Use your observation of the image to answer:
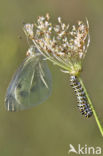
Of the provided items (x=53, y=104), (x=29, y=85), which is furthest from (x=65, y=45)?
(x=53, y=104)

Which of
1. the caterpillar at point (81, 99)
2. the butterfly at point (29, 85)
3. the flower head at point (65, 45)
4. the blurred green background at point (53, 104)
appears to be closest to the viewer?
the flower head at point (65, 45)

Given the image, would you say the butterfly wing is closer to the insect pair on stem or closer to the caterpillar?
the insect pair on stem

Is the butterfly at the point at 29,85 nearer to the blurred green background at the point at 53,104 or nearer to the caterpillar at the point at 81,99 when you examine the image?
the caterpillar at the point at 81,99

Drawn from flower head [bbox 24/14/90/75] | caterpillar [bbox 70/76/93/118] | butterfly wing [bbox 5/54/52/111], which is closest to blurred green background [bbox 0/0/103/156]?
butterfly wing [bbox 5/54/52/111]

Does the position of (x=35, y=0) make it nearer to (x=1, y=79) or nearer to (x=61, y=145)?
(x=1, y=79)

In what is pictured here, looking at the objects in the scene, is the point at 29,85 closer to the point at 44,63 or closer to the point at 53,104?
the point at 44,63

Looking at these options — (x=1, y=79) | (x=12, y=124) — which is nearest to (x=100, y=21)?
(x=1, y=79)

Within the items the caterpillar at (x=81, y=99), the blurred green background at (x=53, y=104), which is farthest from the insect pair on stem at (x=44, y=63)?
the blurred green background at (x=53, y=104)
